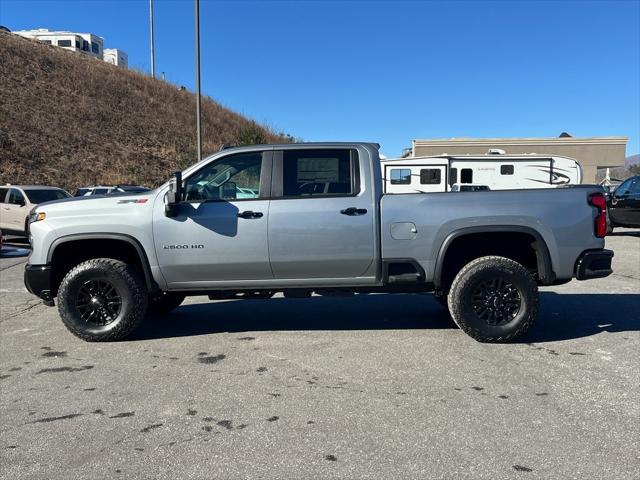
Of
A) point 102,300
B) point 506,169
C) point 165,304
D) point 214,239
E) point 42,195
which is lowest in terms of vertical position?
point 165,304

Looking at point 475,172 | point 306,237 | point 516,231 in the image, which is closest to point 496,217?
point 516,231

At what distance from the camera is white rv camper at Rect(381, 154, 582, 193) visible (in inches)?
709

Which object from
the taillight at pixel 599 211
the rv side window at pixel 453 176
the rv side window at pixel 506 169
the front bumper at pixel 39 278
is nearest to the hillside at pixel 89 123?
the rv side window at pixel 453 176

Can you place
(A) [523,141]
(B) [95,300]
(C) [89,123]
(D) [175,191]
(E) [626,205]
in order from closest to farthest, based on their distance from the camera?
(D) [175,191] < (B) [95,300] < (E) [626,205] < (A) [523,141] < (C) [89,123]

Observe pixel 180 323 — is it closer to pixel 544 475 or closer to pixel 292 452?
pixel 292 452

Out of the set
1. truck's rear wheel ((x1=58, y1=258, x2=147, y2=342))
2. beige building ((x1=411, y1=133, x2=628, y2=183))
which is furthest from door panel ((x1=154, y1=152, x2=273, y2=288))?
beige building ((x1=411, y1=133, x2=628, y2=183))

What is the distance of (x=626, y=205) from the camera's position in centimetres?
1450

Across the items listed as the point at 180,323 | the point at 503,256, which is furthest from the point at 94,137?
the point at 503,256

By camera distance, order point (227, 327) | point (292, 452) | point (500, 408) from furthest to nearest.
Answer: point (227, 327), point (500, 408), point (292, 452)

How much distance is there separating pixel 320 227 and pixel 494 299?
6.33 ft

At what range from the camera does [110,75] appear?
132ft

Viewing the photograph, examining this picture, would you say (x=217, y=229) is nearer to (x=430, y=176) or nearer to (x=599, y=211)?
(x=599, y=211)

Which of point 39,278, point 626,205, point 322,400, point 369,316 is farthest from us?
point 626,205

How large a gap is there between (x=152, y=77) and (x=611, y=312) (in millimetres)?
44514
